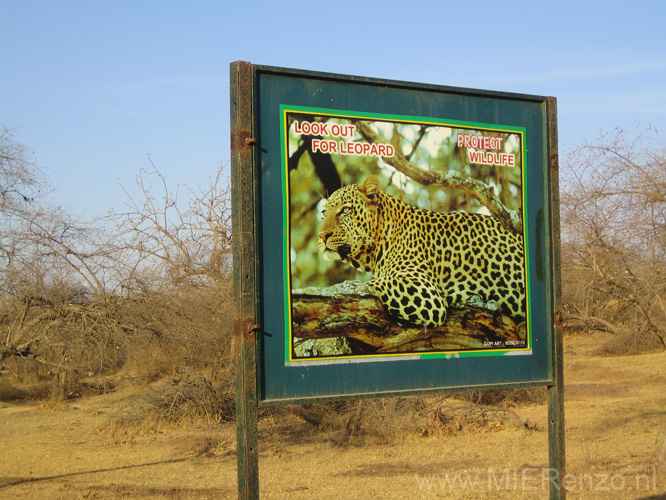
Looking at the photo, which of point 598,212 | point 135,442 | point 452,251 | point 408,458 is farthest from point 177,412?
point 452,251

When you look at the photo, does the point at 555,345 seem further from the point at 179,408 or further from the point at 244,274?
the point at 179,408

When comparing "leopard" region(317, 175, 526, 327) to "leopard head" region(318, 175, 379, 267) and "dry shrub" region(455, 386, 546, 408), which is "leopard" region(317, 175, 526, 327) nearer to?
"leopard head" region(318, 175, 379, 267)

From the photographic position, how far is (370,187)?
4.22 meters

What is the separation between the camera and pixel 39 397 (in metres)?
17.3

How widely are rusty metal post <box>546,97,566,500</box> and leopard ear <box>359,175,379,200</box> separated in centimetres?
132

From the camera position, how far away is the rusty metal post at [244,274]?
3.73m

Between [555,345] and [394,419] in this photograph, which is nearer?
[555,345]

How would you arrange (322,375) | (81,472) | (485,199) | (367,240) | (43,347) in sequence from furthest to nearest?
(43,347) < (81,472) < (485,199) < (367,240) < (322,375)

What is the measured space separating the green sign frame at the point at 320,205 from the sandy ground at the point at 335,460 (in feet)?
9.70

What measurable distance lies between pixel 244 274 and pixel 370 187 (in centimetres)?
Result: 96

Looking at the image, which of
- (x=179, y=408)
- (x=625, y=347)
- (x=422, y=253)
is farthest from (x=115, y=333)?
(x=625, y=347)

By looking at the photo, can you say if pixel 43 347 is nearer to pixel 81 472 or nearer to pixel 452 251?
pixel 81 472

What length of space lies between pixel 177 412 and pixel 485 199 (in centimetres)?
944

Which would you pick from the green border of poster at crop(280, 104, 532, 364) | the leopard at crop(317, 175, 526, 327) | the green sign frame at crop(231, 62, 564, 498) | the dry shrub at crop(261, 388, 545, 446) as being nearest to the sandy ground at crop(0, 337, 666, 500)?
the dry shrub at crop(261, 388, 545, 446)
